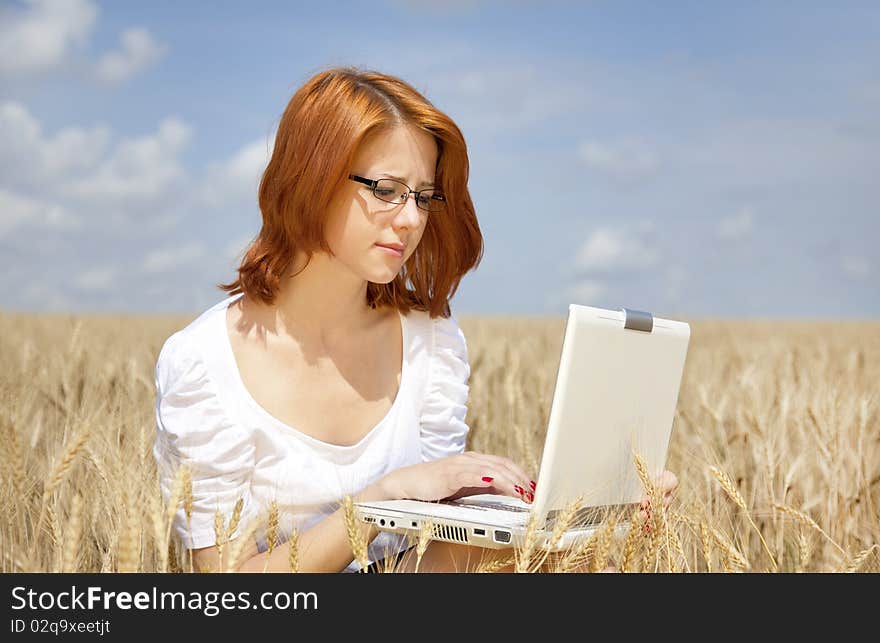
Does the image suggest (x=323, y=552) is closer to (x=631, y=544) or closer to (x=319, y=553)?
(x=319, y=553)

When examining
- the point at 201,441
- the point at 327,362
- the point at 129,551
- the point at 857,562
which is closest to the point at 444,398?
the point at 327,362

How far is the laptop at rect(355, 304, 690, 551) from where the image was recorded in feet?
4.74

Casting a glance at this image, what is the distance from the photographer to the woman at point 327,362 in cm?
168

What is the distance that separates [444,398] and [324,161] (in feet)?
2.10

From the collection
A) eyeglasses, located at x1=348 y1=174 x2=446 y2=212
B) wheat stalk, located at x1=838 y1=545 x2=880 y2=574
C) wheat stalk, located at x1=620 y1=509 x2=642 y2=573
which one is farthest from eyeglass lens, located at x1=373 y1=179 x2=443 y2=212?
wheat stalk, located at x1=838 y1=545 x2=880 y2=574

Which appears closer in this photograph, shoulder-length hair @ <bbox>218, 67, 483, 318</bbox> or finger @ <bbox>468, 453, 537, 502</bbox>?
finger @ <bbox>468, 453, 537, 502</bbox>

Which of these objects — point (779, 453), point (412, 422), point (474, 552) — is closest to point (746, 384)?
point (779, 453)

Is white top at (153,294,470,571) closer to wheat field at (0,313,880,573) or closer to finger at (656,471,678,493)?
wheat field at (0,313,880,573)

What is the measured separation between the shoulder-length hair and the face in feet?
0.09

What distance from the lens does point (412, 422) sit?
2057 millimetres

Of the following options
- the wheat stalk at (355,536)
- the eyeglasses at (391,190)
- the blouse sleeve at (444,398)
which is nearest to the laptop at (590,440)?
the wheat stalk at (355,536)

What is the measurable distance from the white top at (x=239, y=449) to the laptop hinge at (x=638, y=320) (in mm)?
610

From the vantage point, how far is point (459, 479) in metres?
1.57
